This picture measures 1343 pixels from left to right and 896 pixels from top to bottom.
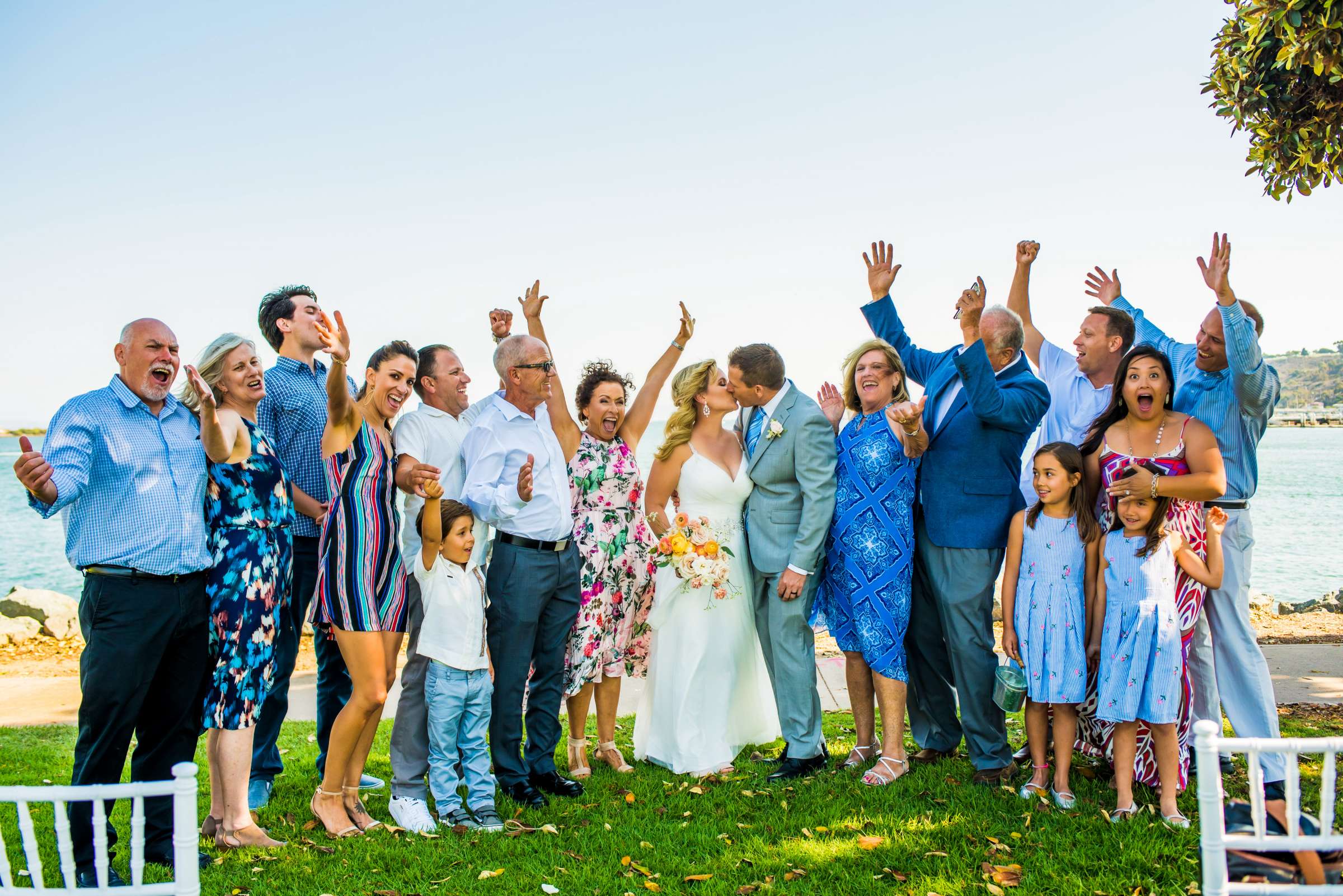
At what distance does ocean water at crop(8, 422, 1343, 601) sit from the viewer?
2364 centimetres

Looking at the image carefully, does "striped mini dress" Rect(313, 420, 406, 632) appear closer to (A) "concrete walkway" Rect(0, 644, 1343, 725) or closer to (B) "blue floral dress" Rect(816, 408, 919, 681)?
(B) "blue floral dress" Rect(816, 408, 919, 681)

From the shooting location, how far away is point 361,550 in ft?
15.6

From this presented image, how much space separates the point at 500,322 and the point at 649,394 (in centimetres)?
109

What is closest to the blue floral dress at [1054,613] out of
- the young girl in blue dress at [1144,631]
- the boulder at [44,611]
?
the young girl in blue dress at [1144,631]

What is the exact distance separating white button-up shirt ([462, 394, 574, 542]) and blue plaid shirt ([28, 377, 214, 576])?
1397mm

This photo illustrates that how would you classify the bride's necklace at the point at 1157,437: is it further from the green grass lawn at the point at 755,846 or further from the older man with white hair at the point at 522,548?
the older man with white hair at the point at 522,548

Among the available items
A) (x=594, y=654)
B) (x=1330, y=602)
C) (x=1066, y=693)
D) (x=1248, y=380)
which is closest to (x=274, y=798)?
(x=594, y=654)

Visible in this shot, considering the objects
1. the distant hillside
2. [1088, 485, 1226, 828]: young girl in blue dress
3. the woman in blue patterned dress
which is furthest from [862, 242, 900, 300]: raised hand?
the distant hillside

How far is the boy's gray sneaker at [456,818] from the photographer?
16.5ft

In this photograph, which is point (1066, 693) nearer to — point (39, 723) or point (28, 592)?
point (39, 723)

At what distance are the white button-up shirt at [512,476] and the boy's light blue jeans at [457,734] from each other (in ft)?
2.72

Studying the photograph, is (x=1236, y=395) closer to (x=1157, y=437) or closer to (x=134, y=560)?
(x=1157, y=437)

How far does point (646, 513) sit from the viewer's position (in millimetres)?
6336

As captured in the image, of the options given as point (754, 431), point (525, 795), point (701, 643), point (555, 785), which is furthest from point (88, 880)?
point (754, 431)
